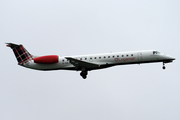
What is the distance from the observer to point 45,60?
36.0 m

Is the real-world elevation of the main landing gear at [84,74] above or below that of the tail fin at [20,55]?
below

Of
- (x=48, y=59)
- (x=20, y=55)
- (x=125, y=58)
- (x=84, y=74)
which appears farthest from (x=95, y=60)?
(x=20, y=55)

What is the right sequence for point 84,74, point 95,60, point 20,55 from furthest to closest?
point 20,55 < point 84,74 < point 95,60

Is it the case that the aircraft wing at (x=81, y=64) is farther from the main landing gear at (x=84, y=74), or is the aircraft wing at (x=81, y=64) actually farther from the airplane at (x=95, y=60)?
the main landing gear at (x=84, y=74)

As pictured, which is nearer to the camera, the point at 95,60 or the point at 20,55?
the point at 95,60

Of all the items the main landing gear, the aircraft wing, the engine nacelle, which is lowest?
the main landing gear

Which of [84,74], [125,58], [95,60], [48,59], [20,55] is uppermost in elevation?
[20,55]

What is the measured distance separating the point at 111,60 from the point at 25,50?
13.2 metres

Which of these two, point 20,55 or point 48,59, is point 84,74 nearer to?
point 48,59

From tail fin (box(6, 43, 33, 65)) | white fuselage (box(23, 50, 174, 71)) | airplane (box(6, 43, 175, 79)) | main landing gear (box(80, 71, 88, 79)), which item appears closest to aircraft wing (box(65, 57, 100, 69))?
airplane (box(6, 43, 175, 79))

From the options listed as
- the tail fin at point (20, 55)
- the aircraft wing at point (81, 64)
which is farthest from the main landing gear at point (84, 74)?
the tail fin at point (20, 55)

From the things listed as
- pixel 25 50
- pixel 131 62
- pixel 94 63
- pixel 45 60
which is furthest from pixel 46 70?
pixel 131 62

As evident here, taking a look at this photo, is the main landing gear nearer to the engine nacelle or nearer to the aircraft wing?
the aircraft wing

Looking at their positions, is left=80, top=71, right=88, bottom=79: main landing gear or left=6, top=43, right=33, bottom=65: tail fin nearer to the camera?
left=80, top=71, right=88, bottom=79: main landing gear
